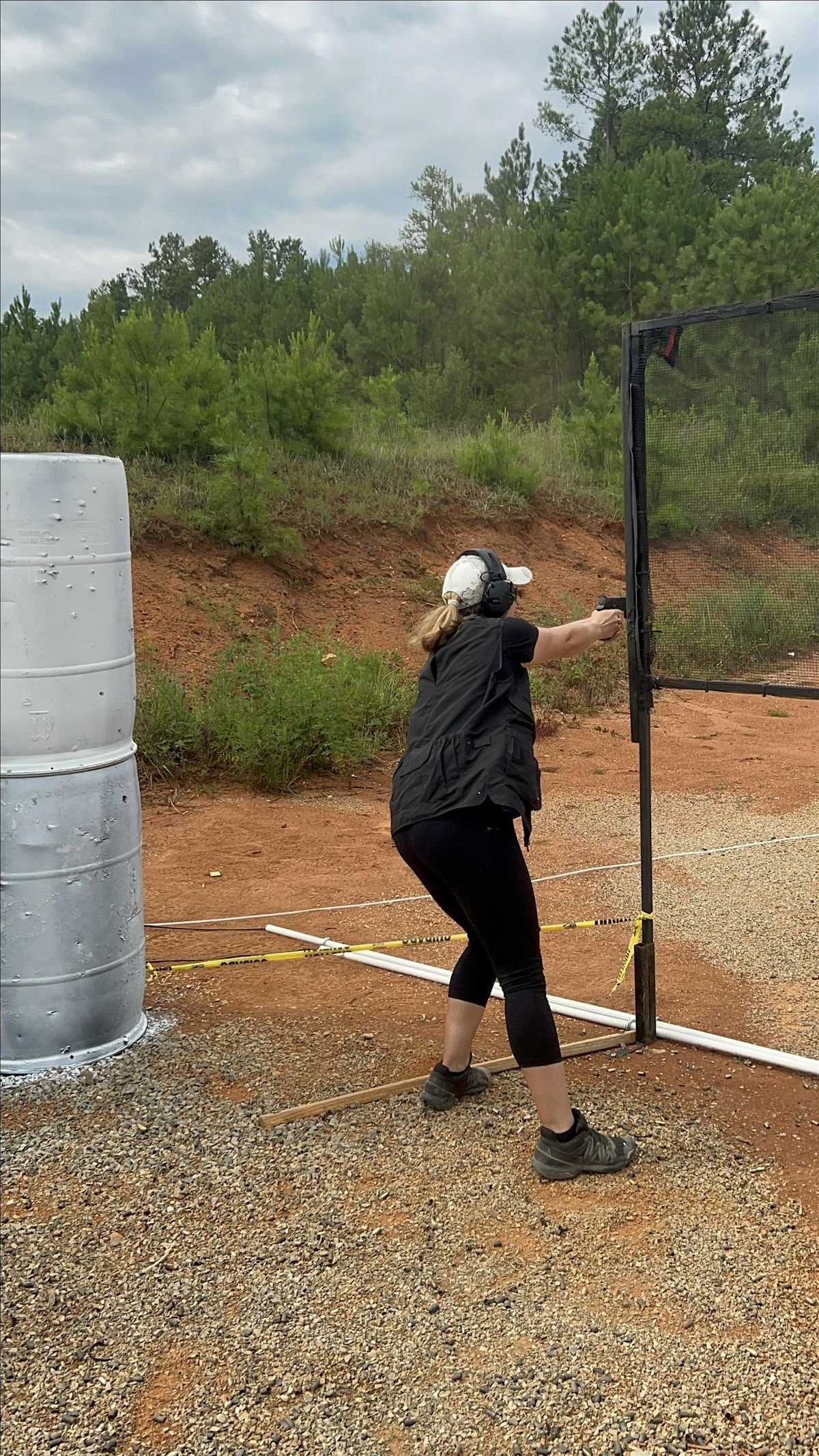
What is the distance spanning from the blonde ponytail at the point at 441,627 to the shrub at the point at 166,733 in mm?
5280

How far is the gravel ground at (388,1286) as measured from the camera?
7.99 ft

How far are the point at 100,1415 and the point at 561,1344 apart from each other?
1.01 m

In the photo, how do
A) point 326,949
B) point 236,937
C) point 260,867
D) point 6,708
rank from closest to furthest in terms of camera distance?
point 6,708, point 326,949, point 236,937, point 260,867

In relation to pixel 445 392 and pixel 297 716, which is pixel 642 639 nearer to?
pixel 297 716

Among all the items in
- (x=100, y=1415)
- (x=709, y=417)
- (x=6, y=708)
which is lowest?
(x=100, y=1415)

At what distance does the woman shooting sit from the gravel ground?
0.83ft

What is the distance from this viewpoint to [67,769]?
151 inches

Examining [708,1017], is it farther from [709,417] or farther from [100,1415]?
[100,1415]

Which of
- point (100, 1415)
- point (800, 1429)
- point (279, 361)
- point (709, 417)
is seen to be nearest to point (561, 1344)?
point (800, 1429)

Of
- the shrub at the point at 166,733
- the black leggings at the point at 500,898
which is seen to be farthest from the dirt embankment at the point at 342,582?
the black leggings at the point at 500,898

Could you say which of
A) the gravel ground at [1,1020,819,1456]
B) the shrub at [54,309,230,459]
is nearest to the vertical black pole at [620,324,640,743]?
the gravel ground at [1,1020,819,1456]

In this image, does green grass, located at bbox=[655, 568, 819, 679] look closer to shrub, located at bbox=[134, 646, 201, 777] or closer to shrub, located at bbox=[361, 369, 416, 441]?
shrub, located at bbox=[134, 646, 201, 777]

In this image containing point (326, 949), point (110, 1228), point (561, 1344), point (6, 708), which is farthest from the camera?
point (326, 949)

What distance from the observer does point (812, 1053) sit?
411 centimetres
